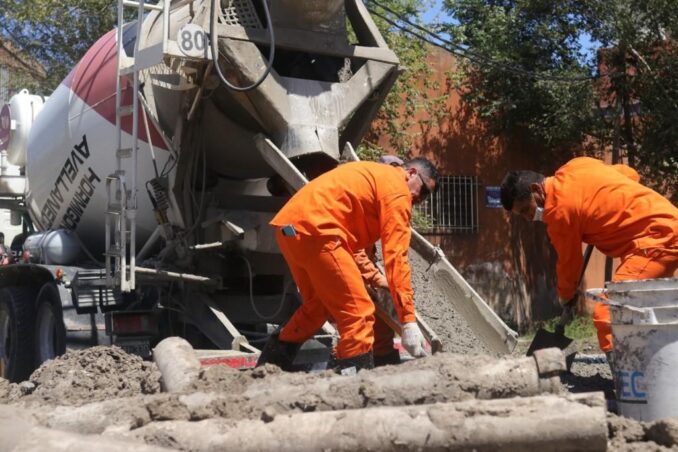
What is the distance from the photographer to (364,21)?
19.6ft

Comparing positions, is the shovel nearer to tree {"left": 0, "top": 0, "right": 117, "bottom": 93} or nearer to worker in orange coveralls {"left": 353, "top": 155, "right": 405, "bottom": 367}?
worker in orange coveralls {"left": 353, "top": 155, "right": 405, "bottom": 367}

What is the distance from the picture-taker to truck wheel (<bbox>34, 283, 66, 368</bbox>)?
255 inches

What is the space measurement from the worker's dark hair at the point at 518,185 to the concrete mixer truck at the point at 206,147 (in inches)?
31.4

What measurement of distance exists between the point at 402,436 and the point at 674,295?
151cm

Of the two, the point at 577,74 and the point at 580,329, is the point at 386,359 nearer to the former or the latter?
the point at 580,329

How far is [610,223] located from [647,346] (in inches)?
34.2

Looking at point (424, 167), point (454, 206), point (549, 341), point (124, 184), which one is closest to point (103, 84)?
point (124, 184)

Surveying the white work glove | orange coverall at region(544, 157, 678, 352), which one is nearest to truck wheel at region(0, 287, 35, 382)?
the white work glove

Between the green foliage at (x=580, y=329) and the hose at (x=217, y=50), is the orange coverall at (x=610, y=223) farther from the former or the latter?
the green foliage at (x=580, y=329)

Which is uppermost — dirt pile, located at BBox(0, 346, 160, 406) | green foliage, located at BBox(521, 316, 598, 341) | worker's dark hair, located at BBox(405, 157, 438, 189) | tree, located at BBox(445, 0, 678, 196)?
tree, located at BBox(445, 0, 678, 196)

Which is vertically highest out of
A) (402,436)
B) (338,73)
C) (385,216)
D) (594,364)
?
(338,73)

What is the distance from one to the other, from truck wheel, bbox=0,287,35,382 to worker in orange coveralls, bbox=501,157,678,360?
433cm

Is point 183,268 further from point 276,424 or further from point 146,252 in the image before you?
point 276,424

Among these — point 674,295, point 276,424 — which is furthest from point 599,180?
point 276,424
